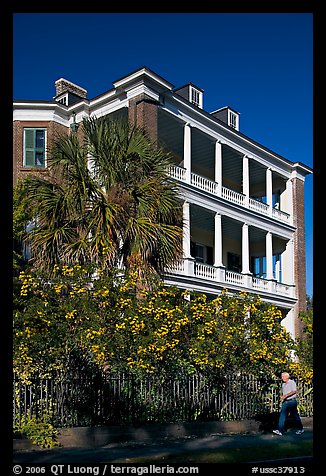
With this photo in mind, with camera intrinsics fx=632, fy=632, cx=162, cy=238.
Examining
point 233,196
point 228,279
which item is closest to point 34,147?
point 233,196

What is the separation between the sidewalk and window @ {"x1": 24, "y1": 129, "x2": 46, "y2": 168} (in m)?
16.4

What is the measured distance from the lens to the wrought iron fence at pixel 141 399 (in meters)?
11.7

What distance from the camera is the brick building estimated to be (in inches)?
990

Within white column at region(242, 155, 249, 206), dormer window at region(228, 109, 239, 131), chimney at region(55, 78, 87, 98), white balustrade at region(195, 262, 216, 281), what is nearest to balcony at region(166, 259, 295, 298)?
white balustrade at region(195, 262, 216, 281)

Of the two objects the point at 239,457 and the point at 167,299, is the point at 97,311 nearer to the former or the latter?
the point at 167,299

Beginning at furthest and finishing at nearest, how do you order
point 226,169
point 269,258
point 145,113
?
1. point 226,169
2. point 269,258
3. point 145,113

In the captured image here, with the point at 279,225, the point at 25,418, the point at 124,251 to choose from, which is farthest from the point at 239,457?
the point at 279,225

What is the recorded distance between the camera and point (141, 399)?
13.1 meters

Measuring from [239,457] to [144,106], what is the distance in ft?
53.0

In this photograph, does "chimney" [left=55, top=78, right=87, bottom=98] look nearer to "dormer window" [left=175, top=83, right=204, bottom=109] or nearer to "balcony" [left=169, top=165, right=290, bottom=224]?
"dormer window" [left=175, top=83, right=204, bottom=109]

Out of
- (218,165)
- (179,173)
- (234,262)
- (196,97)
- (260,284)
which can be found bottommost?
(260,284)

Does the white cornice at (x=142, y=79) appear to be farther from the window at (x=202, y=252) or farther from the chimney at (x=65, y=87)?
the window at (x=202, y=252)

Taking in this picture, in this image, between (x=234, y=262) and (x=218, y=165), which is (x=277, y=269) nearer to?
(x=234, y=262)

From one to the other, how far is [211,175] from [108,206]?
17.8m
